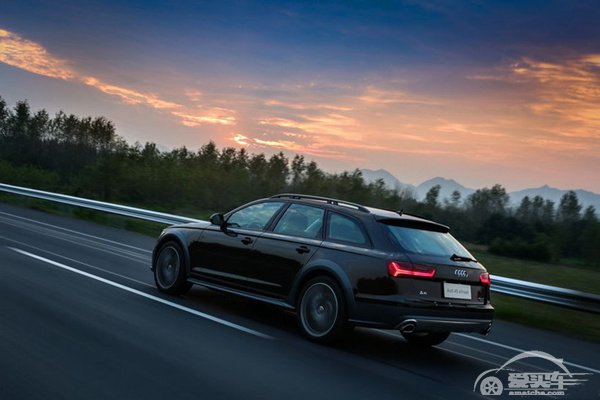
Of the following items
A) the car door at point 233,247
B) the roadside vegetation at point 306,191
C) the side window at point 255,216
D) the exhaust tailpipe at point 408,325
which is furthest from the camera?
the roadside vegetation at point 306,191

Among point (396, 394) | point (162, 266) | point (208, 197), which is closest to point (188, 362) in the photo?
point (396, 394)

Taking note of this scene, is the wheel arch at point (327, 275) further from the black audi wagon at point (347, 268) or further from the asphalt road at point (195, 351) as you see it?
→ the asphalt road at point (195, 351)

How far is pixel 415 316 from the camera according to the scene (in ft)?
22.0

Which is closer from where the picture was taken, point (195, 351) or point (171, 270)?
point (195, 351)

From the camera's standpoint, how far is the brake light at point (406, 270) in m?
6.77

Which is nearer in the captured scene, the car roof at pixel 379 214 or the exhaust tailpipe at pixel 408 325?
the exhaust tailpipe at pixel 408 325

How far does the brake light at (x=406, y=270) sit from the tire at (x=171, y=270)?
11.6 ft

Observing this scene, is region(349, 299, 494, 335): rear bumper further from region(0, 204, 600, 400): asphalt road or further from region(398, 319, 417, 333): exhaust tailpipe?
region(0, 204, 600, 400): asphalt road

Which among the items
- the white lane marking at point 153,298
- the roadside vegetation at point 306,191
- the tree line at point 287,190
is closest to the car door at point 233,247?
the white lane marking at point 153,298

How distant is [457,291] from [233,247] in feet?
9.75

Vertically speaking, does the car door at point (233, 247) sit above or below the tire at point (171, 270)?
above

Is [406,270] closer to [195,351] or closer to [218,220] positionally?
[195,351]

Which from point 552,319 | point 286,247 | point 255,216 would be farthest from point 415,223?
point 552,319

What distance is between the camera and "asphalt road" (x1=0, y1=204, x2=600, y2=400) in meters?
5.12
